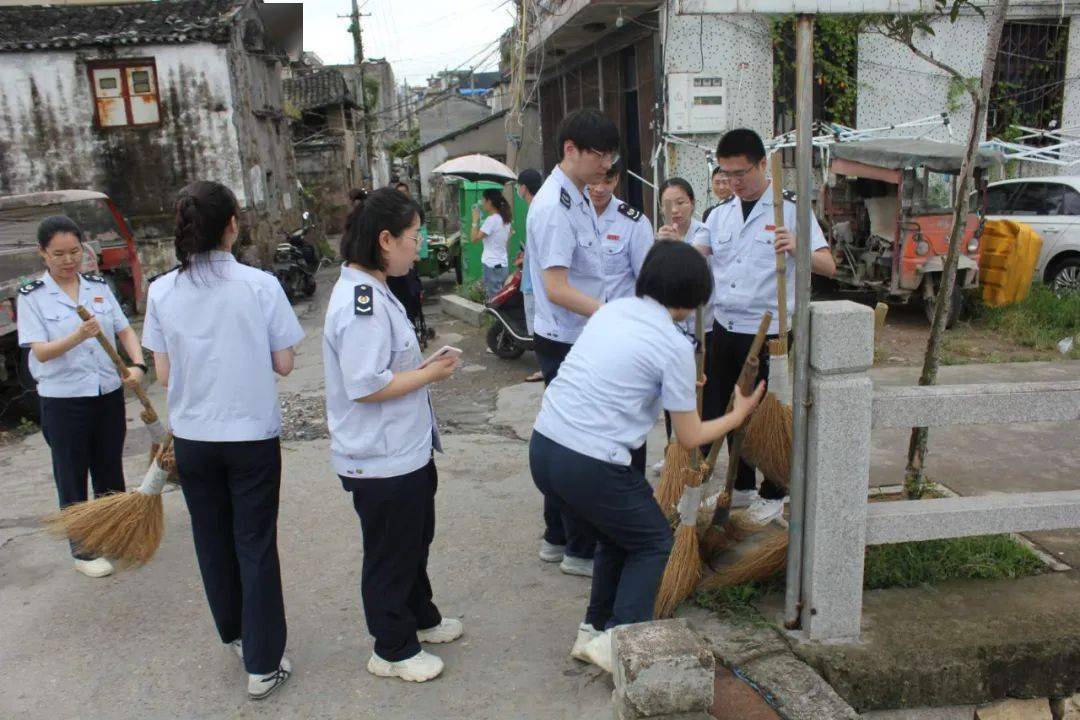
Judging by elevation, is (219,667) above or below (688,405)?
below

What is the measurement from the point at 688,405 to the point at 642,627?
696 millimetres


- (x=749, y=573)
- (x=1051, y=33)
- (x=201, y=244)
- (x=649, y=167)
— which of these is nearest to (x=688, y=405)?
(x=749, y=573)

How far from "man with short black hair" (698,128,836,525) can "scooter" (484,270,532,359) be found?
3.76 m

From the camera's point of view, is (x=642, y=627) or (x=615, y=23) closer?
(x=642, y=627)

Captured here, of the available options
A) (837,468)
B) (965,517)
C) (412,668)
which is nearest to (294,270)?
(412,668)

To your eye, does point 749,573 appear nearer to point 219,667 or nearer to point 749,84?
point 219,667

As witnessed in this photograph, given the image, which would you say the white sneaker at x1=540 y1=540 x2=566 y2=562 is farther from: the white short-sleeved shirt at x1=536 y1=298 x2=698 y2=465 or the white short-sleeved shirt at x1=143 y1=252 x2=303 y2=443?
the white short-sleeved shirt at x1=143 y1=252 x2=303 y2=443

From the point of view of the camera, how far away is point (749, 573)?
10.7 ft

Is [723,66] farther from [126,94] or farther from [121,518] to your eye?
[126,94]

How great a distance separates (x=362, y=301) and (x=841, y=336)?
59.0 inches

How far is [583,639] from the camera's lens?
298 centimetres

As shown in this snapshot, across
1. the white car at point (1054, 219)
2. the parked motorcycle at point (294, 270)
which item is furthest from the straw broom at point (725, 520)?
the parked motorcycle at point (294, 270)

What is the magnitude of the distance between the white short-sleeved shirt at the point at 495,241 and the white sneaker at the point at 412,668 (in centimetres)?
679

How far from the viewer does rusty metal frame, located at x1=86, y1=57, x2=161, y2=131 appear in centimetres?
1538
